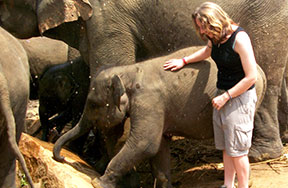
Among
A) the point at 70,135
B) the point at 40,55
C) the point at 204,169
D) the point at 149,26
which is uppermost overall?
the point at 149,26

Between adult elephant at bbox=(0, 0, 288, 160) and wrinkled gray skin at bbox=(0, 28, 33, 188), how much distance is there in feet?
4.24

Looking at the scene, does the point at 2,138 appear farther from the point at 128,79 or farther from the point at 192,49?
the point at 192,49

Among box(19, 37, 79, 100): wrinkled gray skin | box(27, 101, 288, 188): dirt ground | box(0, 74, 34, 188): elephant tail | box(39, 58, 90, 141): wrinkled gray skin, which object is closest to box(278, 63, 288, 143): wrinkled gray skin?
box(27, 101, 288, 188): dirt ground

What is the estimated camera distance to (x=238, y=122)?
3.48 metres

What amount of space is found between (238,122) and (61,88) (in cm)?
A: 273

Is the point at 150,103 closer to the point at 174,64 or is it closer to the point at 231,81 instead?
the point at 174,64

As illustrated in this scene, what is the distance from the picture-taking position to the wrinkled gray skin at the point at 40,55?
675cm

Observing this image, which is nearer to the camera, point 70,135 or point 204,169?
point 70,135

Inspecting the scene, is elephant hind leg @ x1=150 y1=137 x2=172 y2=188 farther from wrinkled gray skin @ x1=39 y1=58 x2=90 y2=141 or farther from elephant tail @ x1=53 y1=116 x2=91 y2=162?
wrinkled gray skin @ x1=39 y1=58 x2=90 y2=141

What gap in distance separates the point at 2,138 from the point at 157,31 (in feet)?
6.38

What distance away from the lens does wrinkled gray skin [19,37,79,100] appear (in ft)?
22.1

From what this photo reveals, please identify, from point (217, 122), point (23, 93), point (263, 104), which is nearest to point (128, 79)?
point (217, 122)

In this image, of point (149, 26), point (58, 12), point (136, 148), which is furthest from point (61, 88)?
point (136, 148)

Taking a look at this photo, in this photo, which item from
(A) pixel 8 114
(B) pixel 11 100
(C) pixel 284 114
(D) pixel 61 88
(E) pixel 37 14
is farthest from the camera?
(D) pixel 61 88
